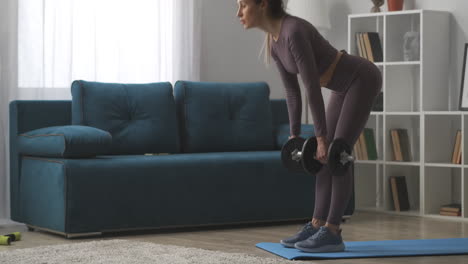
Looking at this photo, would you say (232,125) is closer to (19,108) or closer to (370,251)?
(19,108)

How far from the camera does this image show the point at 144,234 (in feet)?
14.9

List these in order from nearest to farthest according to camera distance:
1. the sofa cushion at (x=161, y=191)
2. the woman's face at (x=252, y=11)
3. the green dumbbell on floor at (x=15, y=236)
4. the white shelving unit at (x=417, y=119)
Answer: the woman's face at (x=252, y=11) < the green dumbbell on floor at (x=15, y=236) < the sofa cushion at (x=161, y=191) < the white shelving unit at (x=417, y=119)

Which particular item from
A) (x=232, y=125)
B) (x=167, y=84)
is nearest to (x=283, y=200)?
(x=232, y=125)

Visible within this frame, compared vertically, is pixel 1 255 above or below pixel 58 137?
below

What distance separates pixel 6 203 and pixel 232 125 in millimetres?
1491

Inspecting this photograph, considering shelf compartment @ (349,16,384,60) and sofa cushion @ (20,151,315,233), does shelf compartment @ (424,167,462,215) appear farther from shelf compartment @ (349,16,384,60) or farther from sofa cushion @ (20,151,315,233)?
shelf compartment @ (349,16,384,60)

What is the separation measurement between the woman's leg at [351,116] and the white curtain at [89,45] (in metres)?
2.26

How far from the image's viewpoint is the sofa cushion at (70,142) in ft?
14.2

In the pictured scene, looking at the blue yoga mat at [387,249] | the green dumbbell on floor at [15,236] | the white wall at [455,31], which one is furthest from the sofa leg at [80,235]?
the white wall at [455,31]

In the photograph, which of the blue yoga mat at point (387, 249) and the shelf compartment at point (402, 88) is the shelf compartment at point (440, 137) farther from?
the blue yoga mat at point (387, 249)

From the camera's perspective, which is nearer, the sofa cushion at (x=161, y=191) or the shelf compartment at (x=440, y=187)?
the sofa cushion at (x=161, y=191)

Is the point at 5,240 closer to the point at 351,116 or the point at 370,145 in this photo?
the point at 351,116

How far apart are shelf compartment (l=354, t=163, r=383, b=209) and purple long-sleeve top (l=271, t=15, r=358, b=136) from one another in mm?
2316

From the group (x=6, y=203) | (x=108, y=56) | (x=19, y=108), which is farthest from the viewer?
(x=108, y=56)
